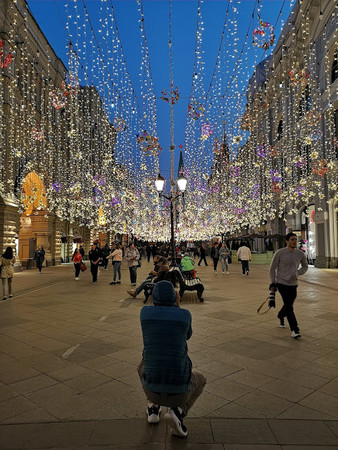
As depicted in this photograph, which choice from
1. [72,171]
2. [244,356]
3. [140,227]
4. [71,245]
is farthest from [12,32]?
[140,227]

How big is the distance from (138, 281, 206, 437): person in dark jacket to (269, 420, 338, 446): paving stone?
84cm

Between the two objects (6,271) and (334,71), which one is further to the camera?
(334,71)

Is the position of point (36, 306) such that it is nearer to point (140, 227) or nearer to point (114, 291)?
point (114, 291)

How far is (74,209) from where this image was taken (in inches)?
1238

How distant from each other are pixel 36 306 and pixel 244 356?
6821 millimetres

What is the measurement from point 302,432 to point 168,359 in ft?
4.51

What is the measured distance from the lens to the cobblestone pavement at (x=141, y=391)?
10.2 ft

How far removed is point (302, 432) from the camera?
3.17m

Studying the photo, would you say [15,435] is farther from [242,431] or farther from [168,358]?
[242,431]

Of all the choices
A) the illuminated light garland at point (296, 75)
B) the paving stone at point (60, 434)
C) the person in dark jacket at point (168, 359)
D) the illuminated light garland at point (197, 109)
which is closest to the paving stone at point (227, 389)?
the person in dark jacket at point (168, 359)

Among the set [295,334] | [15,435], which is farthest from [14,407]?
[295,334]

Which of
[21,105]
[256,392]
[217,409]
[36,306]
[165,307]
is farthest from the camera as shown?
[21,105]

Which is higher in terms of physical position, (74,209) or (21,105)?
(21,105)

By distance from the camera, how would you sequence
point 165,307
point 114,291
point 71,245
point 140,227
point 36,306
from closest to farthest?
point 165,307 → point 36,306 → point 114,291 → point 71,245 → point 140,227
